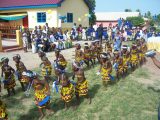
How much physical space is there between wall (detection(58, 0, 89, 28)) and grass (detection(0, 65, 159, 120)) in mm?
16361

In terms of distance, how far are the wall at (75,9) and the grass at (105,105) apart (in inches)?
644

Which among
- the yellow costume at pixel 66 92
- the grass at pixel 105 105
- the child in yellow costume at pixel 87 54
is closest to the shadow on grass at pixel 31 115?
the grass at pixel 105 105

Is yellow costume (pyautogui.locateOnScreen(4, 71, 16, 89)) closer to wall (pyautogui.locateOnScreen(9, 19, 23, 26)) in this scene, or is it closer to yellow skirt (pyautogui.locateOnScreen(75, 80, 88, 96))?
yellow skirt (pyautogui.locateOnScreen(75, 80, 88, 96))

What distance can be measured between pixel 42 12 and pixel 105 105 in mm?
18570

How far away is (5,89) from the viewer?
36.6ft

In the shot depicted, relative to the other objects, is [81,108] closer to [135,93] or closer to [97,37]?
[135,93]

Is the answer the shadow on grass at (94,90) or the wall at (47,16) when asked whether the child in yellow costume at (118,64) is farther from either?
the wall at (47,16)

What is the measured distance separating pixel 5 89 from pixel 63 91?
131 inches

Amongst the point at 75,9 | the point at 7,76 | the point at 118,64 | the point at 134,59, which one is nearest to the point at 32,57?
the point at 134,59

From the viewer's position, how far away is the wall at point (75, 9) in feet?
89.1

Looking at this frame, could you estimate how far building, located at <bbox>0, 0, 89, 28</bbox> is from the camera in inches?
1035

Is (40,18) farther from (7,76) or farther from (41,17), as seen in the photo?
(7,76)

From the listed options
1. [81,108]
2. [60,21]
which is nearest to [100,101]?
[81,108]

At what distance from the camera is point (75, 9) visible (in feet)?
96.1
